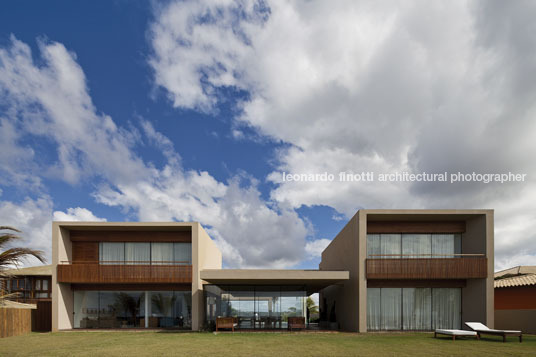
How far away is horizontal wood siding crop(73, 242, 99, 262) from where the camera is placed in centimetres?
2192

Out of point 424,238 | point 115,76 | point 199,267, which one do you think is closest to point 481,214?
point 424,238

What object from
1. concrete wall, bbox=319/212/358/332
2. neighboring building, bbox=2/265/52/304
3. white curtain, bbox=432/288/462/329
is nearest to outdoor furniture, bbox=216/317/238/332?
concrete wall, bbox=319/212/358/332

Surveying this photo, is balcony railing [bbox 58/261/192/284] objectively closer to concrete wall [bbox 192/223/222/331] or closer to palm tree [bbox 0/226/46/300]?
concrete wall [bbox 192/223/222/331]

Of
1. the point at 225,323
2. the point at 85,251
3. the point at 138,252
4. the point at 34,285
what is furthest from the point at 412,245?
the point at 34,285

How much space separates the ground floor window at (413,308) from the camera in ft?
66.4

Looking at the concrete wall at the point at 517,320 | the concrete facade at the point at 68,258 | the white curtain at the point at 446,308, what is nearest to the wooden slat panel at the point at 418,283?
the white curtain at the point at 446,308

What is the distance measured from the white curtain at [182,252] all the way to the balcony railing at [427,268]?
972 cm

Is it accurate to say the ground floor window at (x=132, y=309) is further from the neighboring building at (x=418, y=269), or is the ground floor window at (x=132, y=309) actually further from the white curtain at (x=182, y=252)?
the neighboring building at (x=418, y=269)

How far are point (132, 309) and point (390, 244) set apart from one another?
14567 millimetres

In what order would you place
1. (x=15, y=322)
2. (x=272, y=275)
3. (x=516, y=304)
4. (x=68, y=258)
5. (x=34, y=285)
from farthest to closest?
1. (x=34, y=285)
2. (x=516, y=304)
3. (x=68, y=258)
4. (x=272, y=275)
5. (x=15, y=322)

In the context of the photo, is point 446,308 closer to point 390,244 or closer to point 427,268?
point 427,268

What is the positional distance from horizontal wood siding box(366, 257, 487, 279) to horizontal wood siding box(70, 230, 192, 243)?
403 inches

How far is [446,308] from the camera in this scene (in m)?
20.6

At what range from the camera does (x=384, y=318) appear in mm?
20219
